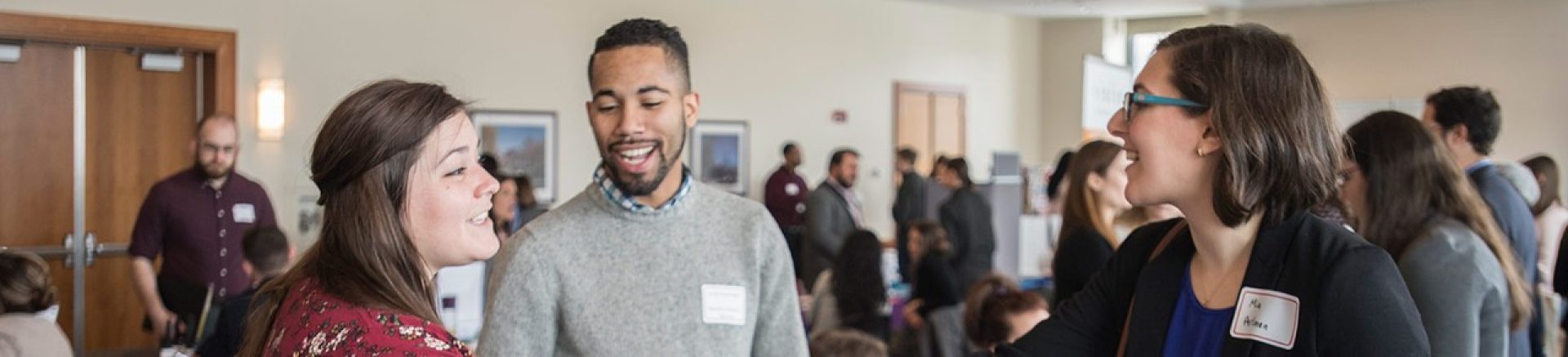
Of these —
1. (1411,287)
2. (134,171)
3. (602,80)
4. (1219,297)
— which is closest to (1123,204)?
(1411,287)

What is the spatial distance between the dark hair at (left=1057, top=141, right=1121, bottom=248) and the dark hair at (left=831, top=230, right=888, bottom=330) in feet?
7.29

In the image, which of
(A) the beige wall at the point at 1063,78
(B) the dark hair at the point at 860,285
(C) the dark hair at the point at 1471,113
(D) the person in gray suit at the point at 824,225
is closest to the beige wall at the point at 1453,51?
(A) the beige wall at the point at 1063,78

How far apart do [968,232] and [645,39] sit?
694 cm

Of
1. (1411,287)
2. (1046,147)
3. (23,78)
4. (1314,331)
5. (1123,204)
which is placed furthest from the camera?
(1046,147)

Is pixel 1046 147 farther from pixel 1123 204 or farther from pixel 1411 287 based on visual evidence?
pixel 1411 287

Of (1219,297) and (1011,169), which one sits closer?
(1219,297)

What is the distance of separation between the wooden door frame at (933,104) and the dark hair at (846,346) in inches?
327

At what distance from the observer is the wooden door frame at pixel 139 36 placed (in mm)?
6758

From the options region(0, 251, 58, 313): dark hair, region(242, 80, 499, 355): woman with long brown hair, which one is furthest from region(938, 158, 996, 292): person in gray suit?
region(242, 80, 499, 355): woman with long brown hair

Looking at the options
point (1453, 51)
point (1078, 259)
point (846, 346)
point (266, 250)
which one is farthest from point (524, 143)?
point (1453, 51)

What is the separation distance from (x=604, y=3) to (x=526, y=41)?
762 millimetres

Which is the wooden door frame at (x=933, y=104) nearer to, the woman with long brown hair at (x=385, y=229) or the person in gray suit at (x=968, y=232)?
the person in gray suit at (x=968, y=232)

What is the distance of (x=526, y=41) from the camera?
9.27m

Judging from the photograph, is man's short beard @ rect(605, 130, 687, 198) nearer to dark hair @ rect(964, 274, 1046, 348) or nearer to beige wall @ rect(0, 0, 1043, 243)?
dark hair @ rect(964, 274, 1046, 348)
